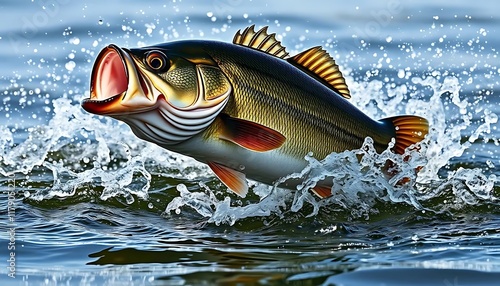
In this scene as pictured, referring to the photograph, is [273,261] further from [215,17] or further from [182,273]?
[215,17]

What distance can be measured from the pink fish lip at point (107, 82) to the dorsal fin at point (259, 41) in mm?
854

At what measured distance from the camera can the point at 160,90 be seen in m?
4.65

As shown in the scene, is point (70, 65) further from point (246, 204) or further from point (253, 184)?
point (246, 204)

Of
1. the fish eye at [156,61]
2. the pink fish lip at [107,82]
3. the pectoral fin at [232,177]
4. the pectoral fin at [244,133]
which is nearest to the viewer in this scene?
the pink fish lip at [107,82]

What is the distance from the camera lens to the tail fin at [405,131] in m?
5.61

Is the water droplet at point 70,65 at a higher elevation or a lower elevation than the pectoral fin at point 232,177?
higher

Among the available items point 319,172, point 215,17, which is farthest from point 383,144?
point 215,17

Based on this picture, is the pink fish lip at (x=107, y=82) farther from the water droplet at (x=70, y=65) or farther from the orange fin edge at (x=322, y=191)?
the water droplet at (x=70, y=65)

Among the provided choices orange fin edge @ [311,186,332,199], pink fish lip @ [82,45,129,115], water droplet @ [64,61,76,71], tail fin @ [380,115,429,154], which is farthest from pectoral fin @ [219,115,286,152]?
water droplet @ [64,61,76,71]

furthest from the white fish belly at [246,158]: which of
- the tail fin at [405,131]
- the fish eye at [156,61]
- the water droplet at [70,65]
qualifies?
the water droplet at [70,65]

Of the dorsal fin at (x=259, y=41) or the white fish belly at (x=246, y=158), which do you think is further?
the dorsal fin at (x=259, y=41)

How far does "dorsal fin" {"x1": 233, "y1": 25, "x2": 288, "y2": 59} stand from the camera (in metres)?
5.25

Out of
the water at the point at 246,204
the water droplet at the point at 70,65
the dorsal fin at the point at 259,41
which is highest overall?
the water droplet at the point at 70,65

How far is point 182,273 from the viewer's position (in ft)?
14.6
